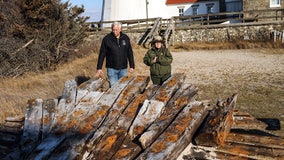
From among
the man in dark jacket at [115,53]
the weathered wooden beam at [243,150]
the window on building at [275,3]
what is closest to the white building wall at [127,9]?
the window on building at [275,3]

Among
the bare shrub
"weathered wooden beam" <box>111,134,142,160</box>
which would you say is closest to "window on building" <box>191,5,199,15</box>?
the bare shrub

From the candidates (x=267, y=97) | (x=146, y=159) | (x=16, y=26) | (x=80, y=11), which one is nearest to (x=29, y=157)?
(x=146, y=159)

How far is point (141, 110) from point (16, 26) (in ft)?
45.0

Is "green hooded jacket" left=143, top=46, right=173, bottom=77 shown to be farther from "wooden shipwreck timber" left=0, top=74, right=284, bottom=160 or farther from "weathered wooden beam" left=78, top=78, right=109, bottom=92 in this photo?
"wooden shipwreck timber" left=0, top=74, right=284, bottom=160

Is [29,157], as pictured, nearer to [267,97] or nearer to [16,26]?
[267,97]

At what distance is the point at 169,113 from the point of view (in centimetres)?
257

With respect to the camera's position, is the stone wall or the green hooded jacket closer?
the green hooded jacket

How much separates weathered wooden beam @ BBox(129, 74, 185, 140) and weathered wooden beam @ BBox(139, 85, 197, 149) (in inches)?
1.8

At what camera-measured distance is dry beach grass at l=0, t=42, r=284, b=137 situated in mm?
7691

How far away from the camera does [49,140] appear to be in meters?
2.34

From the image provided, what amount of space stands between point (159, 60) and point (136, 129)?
358 centimetres

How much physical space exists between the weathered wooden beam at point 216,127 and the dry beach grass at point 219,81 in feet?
13.0

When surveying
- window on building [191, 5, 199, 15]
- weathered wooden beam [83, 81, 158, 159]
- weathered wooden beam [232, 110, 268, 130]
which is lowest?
weathered wooden beam [232, 110, 268, 130]

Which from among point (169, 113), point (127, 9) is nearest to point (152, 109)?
point (169, 113)
